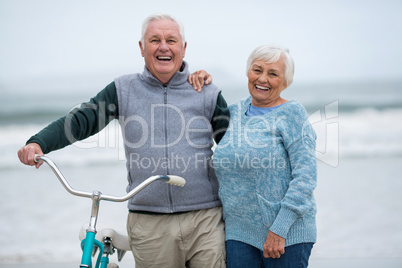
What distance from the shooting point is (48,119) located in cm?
1259

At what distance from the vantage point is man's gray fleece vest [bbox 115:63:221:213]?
2068mm

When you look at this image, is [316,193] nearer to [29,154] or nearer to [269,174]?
[269,174]

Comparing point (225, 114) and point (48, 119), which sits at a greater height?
point (48, 119)

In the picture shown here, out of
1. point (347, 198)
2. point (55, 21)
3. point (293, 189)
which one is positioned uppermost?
point (55, 21)

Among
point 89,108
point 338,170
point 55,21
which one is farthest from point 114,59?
point 89,108

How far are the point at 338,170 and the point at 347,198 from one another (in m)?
1.66

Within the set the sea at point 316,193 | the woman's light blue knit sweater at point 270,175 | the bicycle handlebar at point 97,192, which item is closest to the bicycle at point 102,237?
the bicycle handlebar at point 97,192

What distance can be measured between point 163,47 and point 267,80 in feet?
1.53

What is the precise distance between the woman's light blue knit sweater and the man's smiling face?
0.39 metres

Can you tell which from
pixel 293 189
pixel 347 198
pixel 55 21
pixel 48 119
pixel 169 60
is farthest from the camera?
pixel 55 21

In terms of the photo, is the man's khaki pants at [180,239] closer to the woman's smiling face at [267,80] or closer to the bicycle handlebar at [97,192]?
the bicycle handlebar at [97,192]

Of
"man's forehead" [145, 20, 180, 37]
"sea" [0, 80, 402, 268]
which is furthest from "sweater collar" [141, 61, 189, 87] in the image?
"sea" [0, 80, 402, 268]

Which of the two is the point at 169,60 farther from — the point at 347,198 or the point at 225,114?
the point at 347,198

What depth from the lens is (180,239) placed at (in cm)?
211
